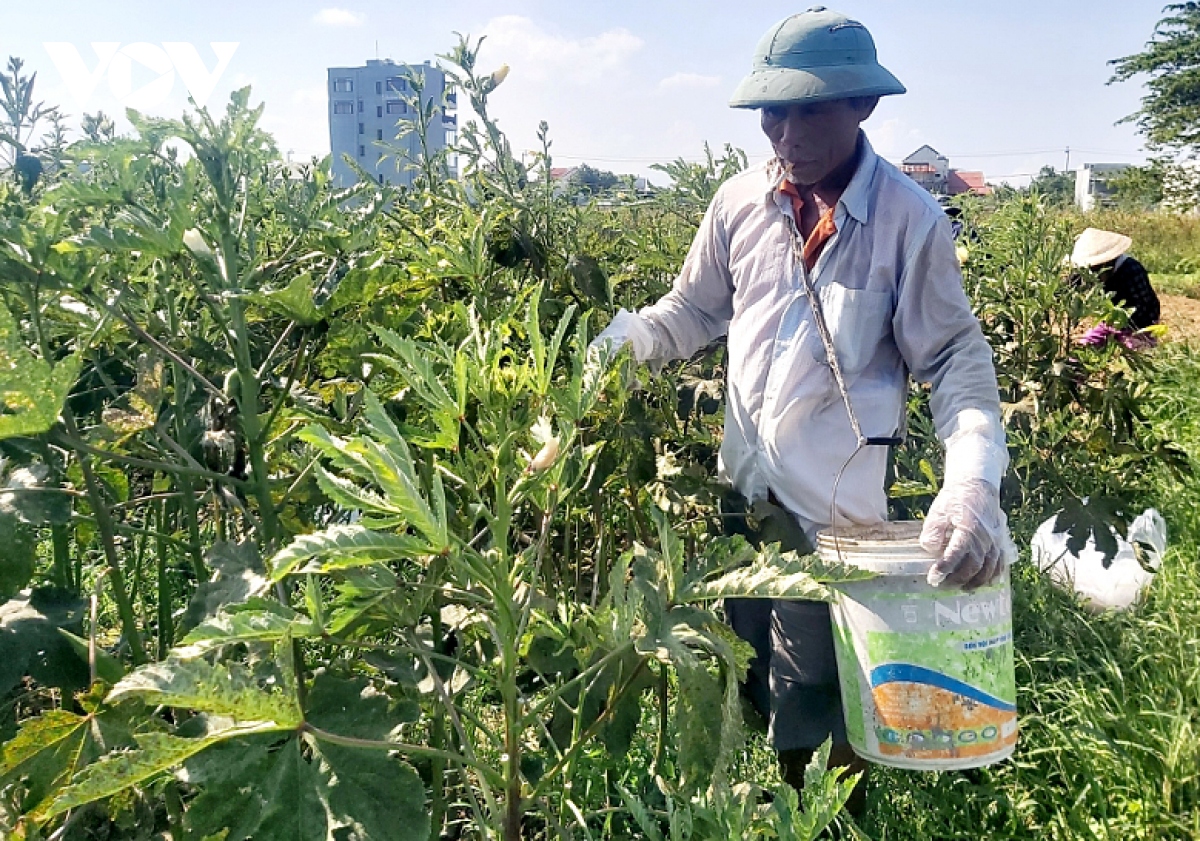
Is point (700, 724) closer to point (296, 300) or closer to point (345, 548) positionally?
point (345, 548)

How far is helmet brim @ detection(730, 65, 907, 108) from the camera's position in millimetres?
1921

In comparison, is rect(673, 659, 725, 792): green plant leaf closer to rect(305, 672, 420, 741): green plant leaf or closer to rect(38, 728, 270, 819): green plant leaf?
rect(305, 672, 420, 741): green plant leaf

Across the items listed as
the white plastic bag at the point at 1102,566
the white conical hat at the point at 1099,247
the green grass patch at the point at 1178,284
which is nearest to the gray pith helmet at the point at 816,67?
the white plastic bag at the point at 1102,566

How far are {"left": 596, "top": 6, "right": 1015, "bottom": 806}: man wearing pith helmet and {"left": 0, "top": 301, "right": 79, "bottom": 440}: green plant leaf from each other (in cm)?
114

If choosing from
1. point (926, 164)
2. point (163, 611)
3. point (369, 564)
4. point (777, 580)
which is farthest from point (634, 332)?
point (926, 164)

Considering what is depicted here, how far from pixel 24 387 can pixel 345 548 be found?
0.44m

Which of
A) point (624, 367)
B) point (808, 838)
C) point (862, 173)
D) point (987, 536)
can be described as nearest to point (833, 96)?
point (862, 173)

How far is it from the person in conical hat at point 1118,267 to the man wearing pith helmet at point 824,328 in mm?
3516

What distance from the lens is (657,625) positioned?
42.2 inches

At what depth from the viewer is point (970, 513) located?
1670mm

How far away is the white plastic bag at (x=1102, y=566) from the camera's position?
11.0 ft

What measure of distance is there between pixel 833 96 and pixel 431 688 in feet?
4.13

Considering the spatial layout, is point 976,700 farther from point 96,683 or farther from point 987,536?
point 96,683

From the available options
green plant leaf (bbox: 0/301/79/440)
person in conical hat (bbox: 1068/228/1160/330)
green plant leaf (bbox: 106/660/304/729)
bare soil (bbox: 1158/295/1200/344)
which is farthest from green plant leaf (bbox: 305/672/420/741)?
bare soil (bbox: 1158/295/1200/344)
